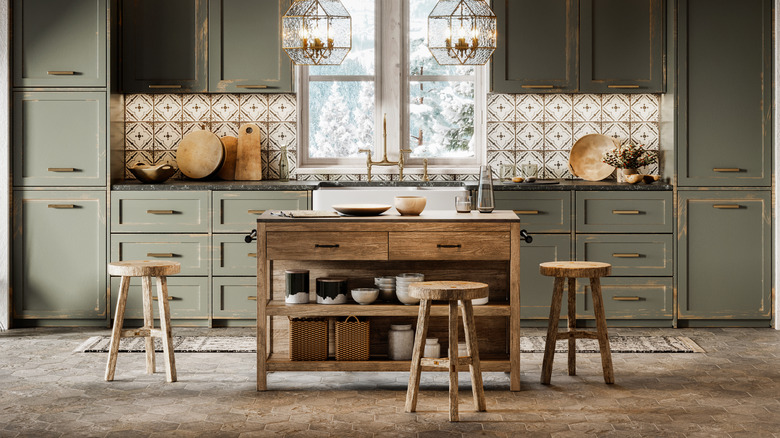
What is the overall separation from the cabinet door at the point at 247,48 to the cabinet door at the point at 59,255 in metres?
1.14

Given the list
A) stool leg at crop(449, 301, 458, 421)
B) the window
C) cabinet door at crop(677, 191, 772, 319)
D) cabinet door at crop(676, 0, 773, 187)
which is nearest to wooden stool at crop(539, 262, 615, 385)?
stool leg at crop(449, 301, 458, 421)

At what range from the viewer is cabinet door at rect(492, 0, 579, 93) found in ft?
19.5

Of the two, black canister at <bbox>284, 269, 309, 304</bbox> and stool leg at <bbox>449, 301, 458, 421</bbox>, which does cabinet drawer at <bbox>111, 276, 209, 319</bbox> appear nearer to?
black canister at <bbox>284, 269, 309, 304</bbox>

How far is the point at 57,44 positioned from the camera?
571 cm

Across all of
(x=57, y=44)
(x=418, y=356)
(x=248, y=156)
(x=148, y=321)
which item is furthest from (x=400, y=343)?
(x=57, y=44)

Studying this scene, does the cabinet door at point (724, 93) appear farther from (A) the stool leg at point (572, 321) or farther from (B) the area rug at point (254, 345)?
(A) the stool leg at point (572, 321)

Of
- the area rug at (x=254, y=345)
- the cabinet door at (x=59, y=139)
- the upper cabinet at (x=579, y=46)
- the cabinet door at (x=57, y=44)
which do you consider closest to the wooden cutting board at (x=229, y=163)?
the cabinet door at (x=59, y=139)

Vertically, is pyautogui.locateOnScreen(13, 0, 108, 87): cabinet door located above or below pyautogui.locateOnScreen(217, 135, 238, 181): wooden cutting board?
above

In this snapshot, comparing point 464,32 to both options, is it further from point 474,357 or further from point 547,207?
point 547,207

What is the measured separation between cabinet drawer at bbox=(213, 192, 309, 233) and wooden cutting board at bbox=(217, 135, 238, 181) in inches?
23.3

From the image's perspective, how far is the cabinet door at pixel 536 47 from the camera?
593 cm

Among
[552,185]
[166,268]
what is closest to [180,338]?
[166,268]

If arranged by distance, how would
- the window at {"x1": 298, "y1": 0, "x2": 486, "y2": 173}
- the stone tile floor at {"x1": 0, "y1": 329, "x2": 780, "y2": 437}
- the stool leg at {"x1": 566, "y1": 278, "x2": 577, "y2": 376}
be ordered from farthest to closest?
the window at {"x1": 298, "y1": 0, "x2": 486, "y2": 173}
the stool leg at {"x1": 566, "y1": 278, "x2": 577, "y2": 376}
the stone tile floor at {"x1": 0, "y1": 329, "x2": 780, "y2": 437}

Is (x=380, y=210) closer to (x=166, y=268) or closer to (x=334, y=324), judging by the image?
(x=334, y=324)
